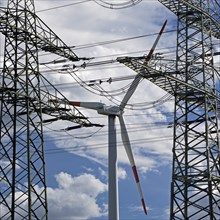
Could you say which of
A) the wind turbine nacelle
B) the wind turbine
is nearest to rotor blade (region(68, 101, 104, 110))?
the wind turbine

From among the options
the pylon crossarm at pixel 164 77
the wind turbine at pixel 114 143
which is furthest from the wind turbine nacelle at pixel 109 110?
the pylon crossarm at pixel 164 77

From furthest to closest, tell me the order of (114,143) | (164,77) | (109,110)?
(109,110)
(114,143)
(164,77)

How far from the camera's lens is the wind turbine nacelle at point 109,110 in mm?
63375

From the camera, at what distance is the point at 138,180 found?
6044 centimetres

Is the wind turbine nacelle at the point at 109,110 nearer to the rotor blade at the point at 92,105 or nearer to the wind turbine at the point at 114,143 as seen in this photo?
the wind turbine at the point at 114,143

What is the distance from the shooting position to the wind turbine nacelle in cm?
6338

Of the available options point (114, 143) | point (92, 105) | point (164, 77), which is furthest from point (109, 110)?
point (164, 77)

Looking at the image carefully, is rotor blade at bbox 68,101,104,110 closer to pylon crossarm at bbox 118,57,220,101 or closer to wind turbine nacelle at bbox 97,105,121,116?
wind turbine nacelle at bbox 97,105,121,116

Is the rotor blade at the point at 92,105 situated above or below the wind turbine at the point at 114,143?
above

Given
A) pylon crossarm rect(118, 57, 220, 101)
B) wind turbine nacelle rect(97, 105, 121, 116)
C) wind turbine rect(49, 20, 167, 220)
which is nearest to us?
pylon crossarm rect(118, 57, 220, 101)

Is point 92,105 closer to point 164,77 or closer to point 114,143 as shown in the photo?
point 114,143

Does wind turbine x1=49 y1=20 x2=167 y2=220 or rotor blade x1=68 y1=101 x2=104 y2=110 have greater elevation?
rotor blade x1=68 y1=101 x2=104 y2=110

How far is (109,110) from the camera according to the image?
63625mm

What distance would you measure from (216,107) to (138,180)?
16.4m
